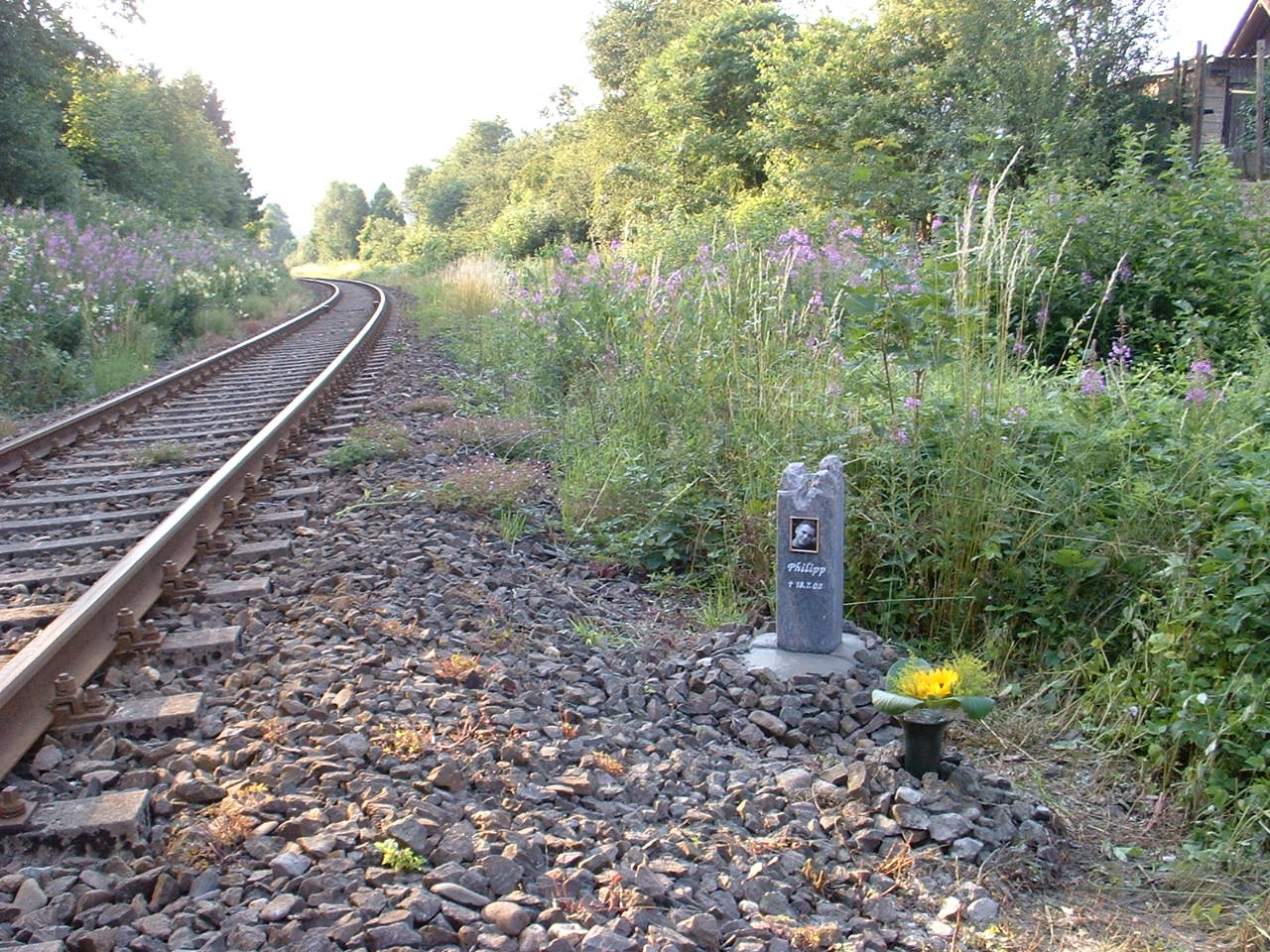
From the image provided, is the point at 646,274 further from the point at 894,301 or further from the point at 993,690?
the point at 993,690

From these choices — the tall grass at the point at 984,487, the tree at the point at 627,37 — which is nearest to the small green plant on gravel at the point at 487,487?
the tall grass at the point at 984,487

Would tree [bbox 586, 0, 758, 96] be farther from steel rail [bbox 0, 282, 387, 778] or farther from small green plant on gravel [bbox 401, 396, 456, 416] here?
steel rail [bbox 0, 282, 387, 778]

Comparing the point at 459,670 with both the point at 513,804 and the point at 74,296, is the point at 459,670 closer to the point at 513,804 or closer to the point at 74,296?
the point at 513,804

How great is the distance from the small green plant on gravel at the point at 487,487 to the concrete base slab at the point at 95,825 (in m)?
2.90

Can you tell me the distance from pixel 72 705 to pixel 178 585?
3.91ft

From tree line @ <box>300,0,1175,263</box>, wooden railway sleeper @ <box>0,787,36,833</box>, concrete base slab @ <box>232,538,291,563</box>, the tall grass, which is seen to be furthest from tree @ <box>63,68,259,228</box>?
wooden railway sleeper @ <box>0,787,36,833</box>

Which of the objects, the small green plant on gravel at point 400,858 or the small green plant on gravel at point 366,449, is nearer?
the small green plant on gravel at point 400,858

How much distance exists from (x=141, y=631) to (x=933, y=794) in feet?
8.84

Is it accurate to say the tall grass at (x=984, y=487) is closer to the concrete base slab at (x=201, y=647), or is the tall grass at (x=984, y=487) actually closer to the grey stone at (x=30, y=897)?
the concrete base slab at (x=201, y=647)

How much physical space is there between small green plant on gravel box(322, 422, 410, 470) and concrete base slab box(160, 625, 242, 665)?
8.72ft

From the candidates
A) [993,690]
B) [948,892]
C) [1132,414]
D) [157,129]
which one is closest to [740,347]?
[1132,414]

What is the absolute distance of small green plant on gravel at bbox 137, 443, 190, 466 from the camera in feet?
21.3

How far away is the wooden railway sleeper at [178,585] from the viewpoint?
161 inches

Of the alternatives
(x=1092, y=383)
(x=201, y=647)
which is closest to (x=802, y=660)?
(x=1092, y=383)
